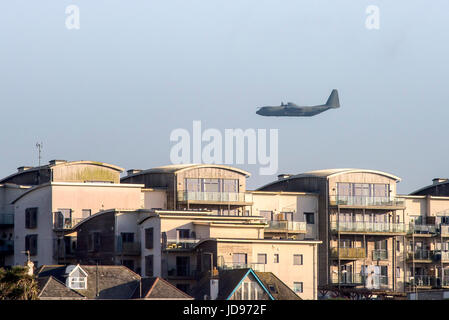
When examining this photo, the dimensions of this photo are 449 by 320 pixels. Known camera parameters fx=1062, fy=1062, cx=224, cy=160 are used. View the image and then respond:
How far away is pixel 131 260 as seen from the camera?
324 feet

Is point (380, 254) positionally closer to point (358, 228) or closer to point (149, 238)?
point (358, 228)

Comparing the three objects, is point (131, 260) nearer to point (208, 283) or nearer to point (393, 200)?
point (208, 283)

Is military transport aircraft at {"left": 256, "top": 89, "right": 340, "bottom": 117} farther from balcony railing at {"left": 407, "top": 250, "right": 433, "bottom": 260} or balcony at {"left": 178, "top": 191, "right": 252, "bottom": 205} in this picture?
balcony at {"left": 178, "top": 191, "right": 252, "bottom": 205}

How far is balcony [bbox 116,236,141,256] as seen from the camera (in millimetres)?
98188

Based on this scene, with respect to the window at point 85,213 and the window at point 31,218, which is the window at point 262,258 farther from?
the window at point 31,218

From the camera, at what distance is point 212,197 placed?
4353 inches

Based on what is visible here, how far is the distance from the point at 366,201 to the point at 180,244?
97.6 feet

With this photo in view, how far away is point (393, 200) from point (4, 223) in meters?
42.6

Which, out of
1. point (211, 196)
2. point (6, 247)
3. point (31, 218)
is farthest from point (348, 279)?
point (6, 247)

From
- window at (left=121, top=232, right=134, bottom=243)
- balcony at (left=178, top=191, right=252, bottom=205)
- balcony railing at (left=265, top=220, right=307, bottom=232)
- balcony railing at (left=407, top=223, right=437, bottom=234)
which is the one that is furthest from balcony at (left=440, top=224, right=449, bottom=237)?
window at (left=121, top=232, right=134, bottom=243)

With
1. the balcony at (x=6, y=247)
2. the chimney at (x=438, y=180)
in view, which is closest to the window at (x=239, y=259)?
the balcony at (x=6, y=247)

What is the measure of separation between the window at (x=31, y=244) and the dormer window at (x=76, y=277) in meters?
23.7

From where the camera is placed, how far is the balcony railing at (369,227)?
115 m

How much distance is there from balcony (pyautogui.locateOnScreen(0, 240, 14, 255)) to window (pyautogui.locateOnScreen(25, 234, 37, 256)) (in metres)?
4.05
